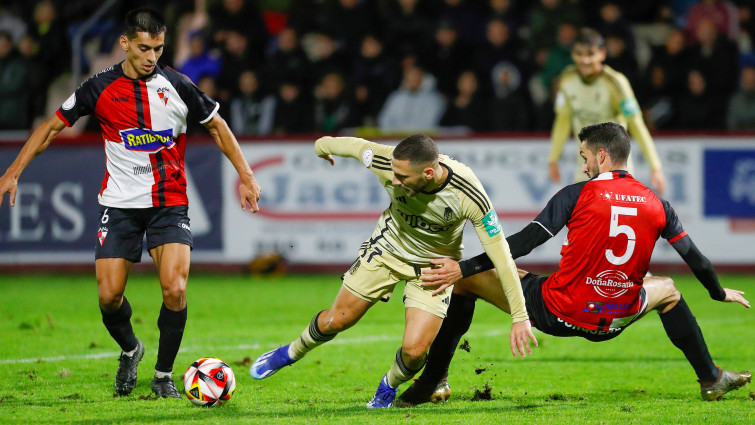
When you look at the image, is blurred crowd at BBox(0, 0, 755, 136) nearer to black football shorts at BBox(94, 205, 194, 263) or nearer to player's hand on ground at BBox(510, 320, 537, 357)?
black football shorts at BBox(94, 205, 194, 263)

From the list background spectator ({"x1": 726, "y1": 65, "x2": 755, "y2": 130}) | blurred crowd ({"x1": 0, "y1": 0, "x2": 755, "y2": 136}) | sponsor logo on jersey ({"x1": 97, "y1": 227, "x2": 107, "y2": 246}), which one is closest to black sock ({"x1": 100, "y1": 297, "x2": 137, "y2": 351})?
sponsor logo on jersey ({"x1": 97, "y1": 227, "x2": 107, "y2": 246})

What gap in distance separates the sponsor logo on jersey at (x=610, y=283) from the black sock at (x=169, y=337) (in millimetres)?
2677

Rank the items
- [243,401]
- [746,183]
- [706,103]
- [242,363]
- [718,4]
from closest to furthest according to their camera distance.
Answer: [243,401]
[242,363]
[746,183]
[706,103]
[718,4]

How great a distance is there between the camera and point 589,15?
16266 millimetres

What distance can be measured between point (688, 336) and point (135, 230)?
368cm

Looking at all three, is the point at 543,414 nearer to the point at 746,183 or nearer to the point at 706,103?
the point at 746,183

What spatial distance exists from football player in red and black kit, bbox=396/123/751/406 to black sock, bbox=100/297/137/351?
193cm

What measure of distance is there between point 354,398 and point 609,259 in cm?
190

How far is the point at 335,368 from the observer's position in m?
7.85

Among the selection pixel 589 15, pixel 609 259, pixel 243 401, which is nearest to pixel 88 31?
pixel 589 15

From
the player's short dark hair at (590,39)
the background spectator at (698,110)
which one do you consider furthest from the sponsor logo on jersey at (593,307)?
the background spectator at (698,110)

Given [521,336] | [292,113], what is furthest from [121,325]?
[292,113]

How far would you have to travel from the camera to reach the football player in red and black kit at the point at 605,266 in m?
5.99

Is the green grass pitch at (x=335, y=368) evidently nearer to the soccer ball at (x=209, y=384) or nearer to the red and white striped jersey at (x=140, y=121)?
the soccer ball at (x=209, y=384)
